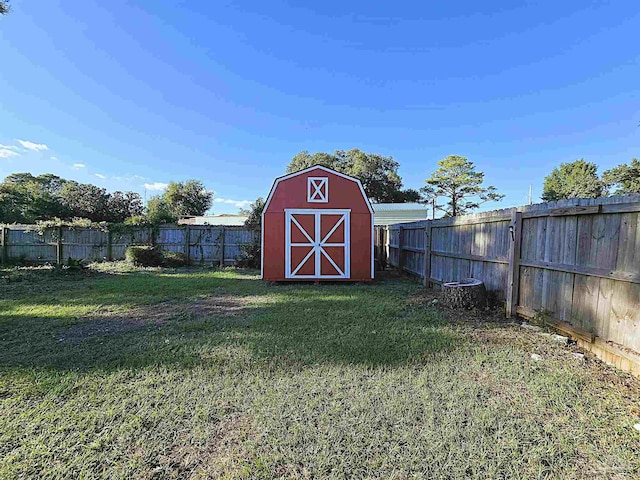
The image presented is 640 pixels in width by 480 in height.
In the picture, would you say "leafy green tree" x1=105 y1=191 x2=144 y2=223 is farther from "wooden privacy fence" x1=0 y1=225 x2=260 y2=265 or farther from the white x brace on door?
the white x brace on door

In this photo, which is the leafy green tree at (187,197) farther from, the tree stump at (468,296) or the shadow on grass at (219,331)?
the tree stump at (468,296)

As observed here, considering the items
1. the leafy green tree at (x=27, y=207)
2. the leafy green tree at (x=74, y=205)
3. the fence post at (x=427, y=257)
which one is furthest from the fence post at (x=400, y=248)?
the leafy green tree at (x=27, y=207)

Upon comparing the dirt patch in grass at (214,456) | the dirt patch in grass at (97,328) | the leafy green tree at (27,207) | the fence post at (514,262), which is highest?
the leafy green tree at (27,207)

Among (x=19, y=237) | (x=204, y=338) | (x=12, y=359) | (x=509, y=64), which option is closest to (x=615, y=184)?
(x=509, y=64)

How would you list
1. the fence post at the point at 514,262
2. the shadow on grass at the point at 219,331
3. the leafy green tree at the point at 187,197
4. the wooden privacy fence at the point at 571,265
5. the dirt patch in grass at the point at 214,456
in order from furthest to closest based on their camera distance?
the leafy green tree at the point at 187,197 → the fence post at the point at 514,262 → the shadow on grass at the point at 219,331 → the wooden privacy fence at the point at 571,265 → the dirt patch in grass at the point at 214,456

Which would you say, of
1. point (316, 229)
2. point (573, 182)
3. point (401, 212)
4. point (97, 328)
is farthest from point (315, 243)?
point (573, 182)

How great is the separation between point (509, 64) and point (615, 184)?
22578 millimetres

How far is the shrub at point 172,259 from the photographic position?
12109mm

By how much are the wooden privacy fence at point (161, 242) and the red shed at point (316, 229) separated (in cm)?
468

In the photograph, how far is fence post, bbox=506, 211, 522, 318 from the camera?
14.5ft

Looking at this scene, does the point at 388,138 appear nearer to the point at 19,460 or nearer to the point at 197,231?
the point at 197,231

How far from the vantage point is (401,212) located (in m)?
23.2

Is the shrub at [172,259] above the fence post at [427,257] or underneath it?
underneath

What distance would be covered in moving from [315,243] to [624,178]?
3082 cm
